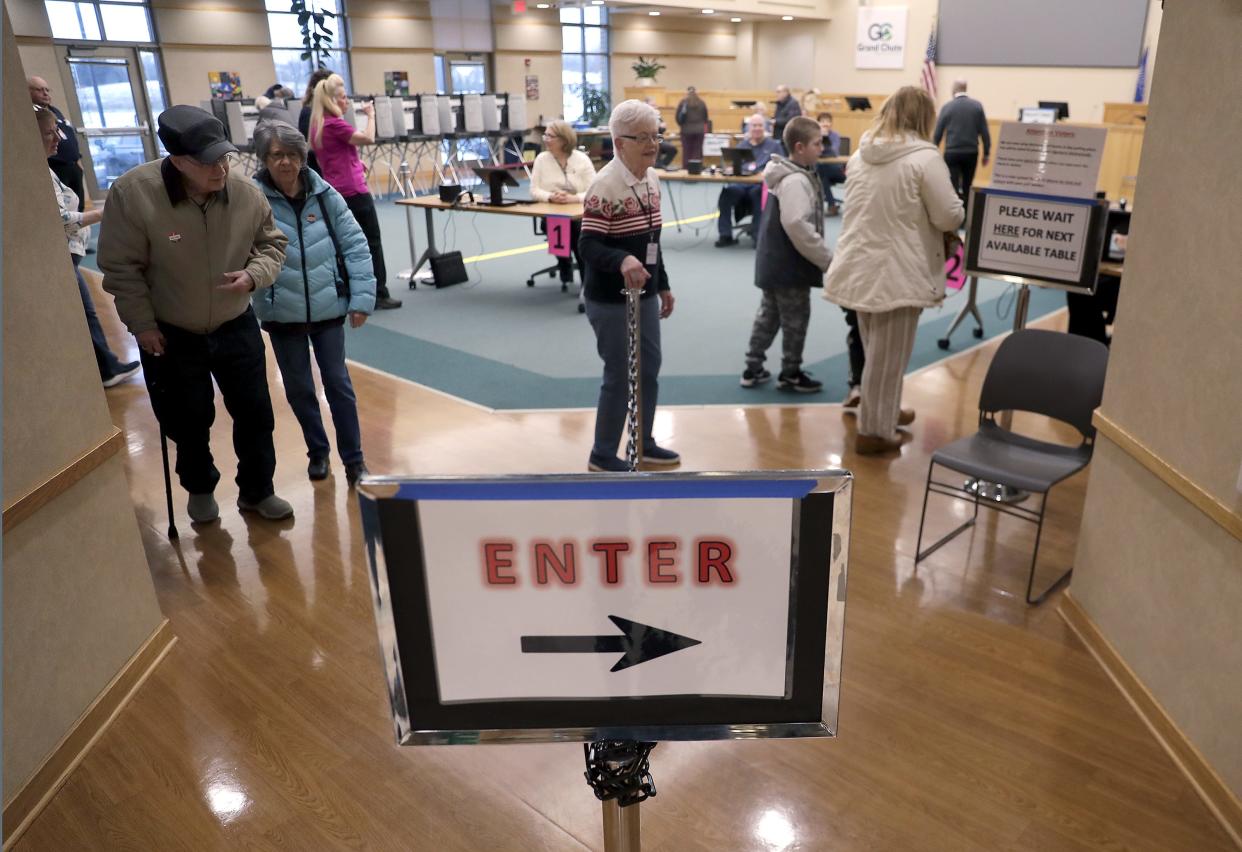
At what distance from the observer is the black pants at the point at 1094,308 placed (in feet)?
15.5

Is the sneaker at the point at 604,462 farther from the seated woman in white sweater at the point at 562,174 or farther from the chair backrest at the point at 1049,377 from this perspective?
the seated woman in white sweater at the point at 562,174

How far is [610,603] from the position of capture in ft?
3.54

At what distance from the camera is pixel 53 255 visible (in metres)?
2.39

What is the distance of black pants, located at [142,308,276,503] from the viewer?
3305 millimetres

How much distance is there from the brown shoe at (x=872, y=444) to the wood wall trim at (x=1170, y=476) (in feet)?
4.35

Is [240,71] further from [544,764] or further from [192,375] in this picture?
[544,764]

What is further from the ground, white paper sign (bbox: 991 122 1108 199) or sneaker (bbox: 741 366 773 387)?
white paper sign (bbox: 991 122 1108 199)

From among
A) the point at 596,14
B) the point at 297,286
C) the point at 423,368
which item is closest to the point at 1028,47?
the point at 596,14

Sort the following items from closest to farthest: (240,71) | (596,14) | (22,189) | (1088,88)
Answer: (22,189)
(240,71)
(1088,88)
(596,14)

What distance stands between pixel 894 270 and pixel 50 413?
3.01 metres

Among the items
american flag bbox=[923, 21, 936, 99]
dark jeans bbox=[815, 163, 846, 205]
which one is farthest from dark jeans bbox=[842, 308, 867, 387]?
american flag bbox=[923, 21, 936, 99]

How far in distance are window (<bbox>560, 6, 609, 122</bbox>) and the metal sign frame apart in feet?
48.6

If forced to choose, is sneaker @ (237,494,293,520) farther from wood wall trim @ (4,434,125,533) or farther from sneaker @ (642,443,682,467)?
sneaker @ (642,443,682,467)

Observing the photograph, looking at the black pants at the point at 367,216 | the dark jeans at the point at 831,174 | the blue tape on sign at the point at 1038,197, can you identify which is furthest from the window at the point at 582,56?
the blue tape on sign at the point at 1038,197
